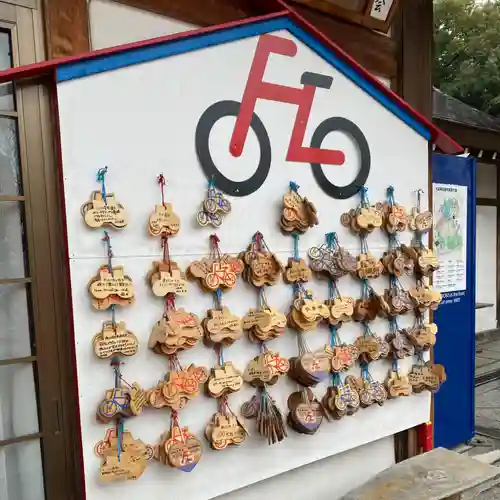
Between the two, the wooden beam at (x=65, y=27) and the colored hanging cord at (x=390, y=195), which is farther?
the colored hanging cord at (x=390, y=195)

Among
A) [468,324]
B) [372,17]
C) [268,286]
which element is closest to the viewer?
[268,286]

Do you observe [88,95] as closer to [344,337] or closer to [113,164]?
[113,164]

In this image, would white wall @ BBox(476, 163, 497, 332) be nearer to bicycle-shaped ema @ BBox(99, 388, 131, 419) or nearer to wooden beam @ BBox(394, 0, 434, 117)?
wooden beam @ BBox(394, 0, 434, 117)

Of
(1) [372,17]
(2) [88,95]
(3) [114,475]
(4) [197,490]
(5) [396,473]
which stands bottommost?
(5) [396,473]

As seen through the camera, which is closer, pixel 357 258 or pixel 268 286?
pixel 268 286

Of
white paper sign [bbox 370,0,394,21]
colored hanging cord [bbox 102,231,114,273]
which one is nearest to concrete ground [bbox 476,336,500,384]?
white paper sign [bbox 370,0,394,21]

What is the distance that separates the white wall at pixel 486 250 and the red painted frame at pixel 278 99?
568 cm

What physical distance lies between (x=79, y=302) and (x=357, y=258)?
1260mm

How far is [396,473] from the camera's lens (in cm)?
230

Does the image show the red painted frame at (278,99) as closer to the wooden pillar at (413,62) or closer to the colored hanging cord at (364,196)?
the colored hanging cord at (364,196)

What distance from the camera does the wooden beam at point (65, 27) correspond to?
1.58 meters

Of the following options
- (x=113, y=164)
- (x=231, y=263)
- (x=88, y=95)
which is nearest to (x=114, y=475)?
(x=231, y=263)

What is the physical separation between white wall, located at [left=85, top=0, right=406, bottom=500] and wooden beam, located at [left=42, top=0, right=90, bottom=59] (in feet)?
0.14

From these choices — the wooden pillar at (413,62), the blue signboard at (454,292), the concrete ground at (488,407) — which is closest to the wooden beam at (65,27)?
the wooden pillar at (413,62)
